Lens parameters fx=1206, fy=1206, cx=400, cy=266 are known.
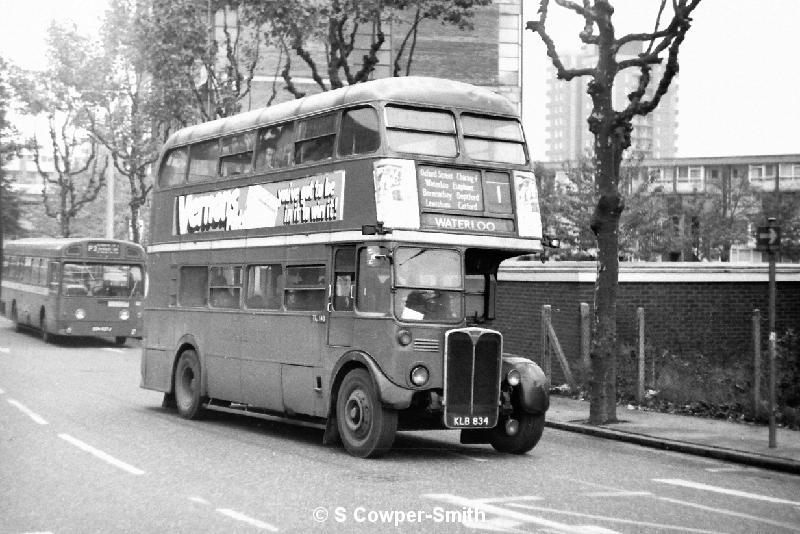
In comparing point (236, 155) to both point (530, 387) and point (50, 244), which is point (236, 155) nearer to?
point (530, 387)

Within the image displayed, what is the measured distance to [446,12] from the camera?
88.9ft

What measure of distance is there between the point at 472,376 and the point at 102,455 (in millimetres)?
4243

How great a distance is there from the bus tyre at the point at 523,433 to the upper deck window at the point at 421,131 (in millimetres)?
3243

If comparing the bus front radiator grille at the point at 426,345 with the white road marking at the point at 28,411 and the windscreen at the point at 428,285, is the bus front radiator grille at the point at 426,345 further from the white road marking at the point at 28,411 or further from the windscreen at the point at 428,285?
the white road marking at the point at 28,411

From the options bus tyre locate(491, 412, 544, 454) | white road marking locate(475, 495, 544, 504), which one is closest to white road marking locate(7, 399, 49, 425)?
bus tyre locate(491, 412, 544, 454)

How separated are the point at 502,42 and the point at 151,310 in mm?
42642

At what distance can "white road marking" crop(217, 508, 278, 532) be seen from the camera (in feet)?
30.2

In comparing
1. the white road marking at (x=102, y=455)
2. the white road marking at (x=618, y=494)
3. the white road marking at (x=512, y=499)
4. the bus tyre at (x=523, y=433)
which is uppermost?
the bus tyre at (x=523, y=433)

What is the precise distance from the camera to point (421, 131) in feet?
45.9

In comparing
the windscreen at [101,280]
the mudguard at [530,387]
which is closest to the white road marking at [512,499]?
the mudguard at [530,387]

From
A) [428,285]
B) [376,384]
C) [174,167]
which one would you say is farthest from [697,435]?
[174,167]

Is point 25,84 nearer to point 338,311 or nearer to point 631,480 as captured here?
point 338,311

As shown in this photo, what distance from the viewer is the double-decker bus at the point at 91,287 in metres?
33.8

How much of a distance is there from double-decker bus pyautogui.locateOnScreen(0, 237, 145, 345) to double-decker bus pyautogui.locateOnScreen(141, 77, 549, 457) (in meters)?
18.3
